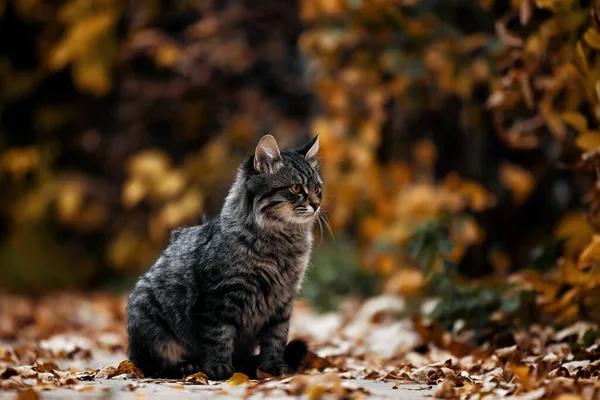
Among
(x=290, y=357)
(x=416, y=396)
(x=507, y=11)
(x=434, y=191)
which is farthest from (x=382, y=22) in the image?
(x=416, y=396)

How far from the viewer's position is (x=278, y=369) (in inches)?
144

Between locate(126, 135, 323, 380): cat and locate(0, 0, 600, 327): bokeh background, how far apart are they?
1.17 meters

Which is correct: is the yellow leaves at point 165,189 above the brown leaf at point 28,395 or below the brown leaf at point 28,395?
above

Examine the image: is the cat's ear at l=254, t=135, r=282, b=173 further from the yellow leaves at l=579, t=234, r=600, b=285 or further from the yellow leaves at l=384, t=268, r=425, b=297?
the yellow leaves at l=384, t=268, r=425, b=297

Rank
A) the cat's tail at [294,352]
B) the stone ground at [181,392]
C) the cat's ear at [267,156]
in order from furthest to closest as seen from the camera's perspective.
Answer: the cat's tail at [294,352], the cat's ear at [267,156], the stone ground at [181,392]

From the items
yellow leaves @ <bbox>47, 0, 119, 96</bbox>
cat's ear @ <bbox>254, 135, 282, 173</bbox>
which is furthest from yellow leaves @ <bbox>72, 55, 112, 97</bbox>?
cat's ear @ <bbox>254, 135, 282, 173</bbox>

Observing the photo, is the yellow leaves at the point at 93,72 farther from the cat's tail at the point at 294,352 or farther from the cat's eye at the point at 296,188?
the cat's tail at the point at 294,352

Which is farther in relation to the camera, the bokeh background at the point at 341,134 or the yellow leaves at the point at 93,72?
the yellow leaves at the point at 93,72

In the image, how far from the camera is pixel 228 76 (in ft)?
27.9

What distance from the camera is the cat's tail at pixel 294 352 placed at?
3.82 meters

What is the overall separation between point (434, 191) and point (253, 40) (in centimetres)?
355

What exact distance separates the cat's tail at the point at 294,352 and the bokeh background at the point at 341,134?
1.08m

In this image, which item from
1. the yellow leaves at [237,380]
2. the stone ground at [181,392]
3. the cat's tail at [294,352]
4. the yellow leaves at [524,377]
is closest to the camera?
the stone ground at [181,392]

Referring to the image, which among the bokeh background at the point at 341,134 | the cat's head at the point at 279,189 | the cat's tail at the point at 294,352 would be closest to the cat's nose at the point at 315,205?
the cat's head at the point at 279,189
